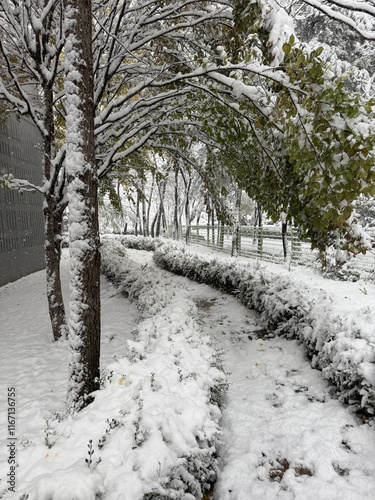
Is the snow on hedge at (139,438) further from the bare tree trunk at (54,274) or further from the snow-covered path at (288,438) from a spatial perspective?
the bare tree trunk at (54,274)

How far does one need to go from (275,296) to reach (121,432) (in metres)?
4.40

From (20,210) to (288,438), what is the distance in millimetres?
11983

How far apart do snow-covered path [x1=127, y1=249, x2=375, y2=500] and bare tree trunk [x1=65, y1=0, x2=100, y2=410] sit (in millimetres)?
1616

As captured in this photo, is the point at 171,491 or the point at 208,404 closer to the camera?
the point at 171,491

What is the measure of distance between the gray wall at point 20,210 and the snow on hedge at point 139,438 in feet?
30.1

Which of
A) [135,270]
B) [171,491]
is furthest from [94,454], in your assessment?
[135,270]

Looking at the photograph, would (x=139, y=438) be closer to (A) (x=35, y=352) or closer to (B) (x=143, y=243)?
(A) (x=35, y=352)

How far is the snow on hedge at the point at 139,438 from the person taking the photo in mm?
1719

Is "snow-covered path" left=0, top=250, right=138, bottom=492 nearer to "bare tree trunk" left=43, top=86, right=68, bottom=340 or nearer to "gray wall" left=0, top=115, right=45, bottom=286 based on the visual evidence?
"bare tree trunk" left=43, top=86, right=68, bottom=340

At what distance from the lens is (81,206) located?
321cm

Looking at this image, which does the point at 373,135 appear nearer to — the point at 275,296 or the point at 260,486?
the point at 260,486

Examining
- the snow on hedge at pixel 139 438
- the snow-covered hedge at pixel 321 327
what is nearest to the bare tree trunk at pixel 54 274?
the snow on hedge at pixel 139 438

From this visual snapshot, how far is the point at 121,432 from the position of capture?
6.87ft

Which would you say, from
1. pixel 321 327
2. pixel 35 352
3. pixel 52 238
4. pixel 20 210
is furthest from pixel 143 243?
pixel 321 327
